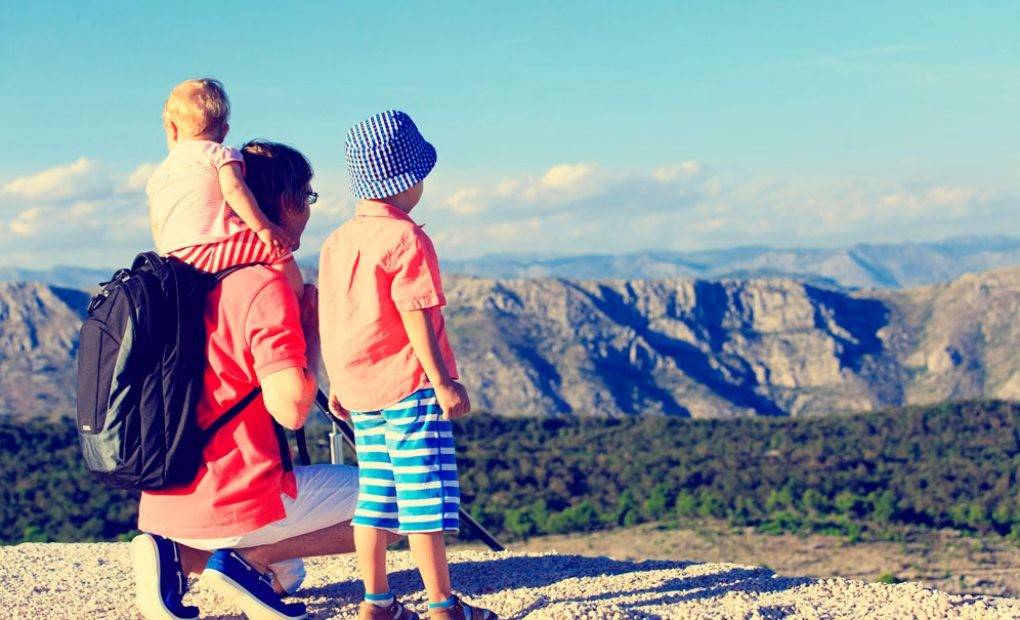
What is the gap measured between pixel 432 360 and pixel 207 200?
1154 millimetres

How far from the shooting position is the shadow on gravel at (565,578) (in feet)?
18.8

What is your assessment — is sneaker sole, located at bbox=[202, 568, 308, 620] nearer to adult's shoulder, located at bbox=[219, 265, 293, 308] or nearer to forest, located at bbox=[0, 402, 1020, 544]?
adult's shoulder, located at bbox=[219, 265, 293, 308]


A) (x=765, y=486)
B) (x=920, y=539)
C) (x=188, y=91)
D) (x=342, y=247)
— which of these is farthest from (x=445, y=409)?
(x=765, y=486)

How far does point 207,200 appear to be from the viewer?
457cm

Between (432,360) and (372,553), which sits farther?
(372,553)

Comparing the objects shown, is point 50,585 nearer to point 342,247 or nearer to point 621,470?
point 342,247

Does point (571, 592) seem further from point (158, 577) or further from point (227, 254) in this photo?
point (227, 254)

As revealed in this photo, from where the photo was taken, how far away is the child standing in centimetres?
443

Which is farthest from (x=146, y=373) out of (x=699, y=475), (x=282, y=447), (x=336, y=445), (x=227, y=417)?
(x=699, y=475)

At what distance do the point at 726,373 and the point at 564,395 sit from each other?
30.6m

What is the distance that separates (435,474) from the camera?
452 centimetres

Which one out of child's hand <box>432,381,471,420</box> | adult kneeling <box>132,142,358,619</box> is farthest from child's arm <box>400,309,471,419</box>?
adult kneeling <box>132,142,358,619</box>

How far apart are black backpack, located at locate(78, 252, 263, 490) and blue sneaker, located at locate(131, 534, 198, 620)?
331mm

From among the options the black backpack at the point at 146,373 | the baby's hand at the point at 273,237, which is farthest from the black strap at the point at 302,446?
the baby's hand at the point at 273,237
